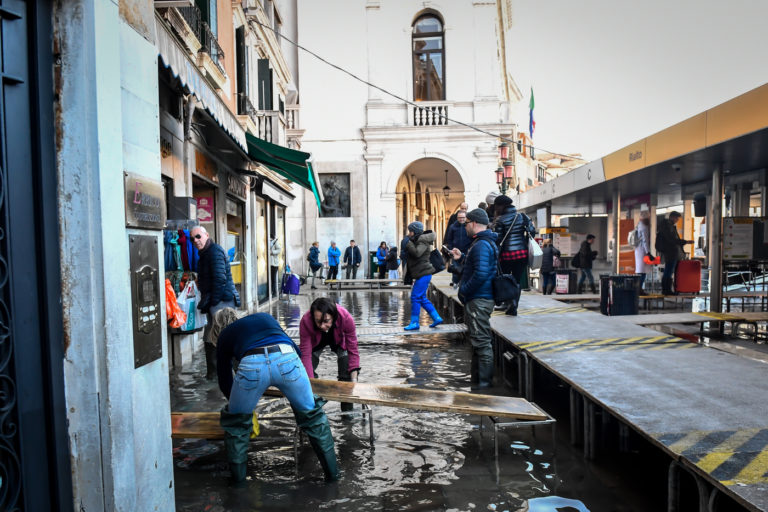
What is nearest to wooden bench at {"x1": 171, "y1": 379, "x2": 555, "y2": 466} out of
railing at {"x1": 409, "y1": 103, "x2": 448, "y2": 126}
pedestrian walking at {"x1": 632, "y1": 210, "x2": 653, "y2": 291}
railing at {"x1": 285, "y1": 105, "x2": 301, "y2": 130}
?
pedestrian walking at {"x1": 632, "y1": 210, "x2": 653, "y2": 291}

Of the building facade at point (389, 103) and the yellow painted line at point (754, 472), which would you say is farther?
the building facade at point (389, 103)

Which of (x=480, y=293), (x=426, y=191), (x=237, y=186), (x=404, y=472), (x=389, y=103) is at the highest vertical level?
(x=389, y=103)

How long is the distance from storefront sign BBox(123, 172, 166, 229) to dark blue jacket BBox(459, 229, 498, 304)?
150 inches

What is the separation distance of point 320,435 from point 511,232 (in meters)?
5.03

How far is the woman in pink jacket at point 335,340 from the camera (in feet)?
16.9

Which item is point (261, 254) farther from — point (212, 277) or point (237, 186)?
point (212, 277)

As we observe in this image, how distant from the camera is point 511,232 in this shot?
324 inches

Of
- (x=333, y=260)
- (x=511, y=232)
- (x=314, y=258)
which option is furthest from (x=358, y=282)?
(x=511, y=232)

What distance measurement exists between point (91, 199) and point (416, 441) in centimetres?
325

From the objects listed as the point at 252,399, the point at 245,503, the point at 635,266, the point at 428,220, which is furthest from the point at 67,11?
the point at 428,220

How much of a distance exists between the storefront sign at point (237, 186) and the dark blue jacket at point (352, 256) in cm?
1025

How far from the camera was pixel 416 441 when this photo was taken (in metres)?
4.88

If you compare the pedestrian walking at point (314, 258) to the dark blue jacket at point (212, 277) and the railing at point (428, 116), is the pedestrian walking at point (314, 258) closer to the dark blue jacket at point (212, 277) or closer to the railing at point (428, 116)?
the railing at point (428, 116)

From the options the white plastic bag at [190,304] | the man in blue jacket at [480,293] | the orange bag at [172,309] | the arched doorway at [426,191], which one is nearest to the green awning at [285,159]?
the white plastic bag at [190,304]
